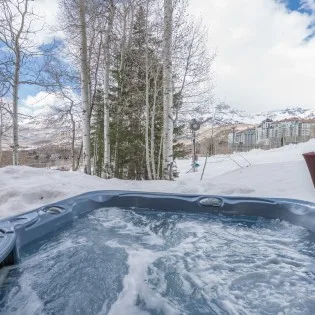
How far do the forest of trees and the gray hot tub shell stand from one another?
84.1 inches

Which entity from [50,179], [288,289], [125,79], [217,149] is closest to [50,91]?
[125,79]

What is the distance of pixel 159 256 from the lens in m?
2.36

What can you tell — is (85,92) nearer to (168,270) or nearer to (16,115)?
(16,115)

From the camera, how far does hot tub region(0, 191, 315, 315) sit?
1.66 m

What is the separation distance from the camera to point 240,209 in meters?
3.16

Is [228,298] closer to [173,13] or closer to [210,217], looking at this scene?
[210,217]

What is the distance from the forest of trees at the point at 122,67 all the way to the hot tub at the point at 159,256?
247 cm

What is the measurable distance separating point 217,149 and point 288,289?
25569 mm

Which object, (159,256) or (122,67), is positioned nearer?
(159,256)

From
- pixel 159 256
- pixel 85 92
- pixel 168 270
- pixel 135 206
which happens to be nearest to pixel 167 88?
pixel 85 92

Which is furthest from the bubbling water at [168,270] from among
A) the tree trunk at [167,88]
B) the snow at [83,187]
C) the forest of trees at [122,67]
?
the forest of trees at [122,67]

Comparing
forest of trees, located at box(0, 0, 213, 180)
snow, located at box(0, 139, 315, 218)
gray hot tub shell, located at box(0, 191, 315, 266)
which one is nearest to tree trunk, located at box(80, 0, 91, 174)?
forest of trees, located at box(0, 0, 213, 180)

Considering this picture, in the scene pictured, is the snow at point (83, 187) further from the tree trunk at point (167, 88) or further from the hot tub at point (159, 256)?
the tree trunk at point (167, 88)

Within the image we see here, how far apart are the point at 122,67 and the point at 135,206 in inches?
193
